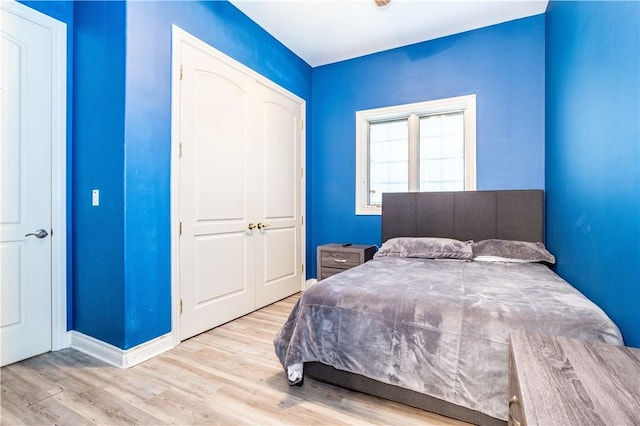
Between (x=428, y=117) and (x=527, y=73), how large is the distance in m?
0.97

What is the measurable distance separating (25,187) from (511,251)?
11.9 ft

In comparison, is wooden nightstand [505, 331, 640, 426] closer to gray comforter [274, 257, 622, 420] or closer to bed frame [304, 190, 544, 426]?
gray comforter [274, 257, 622, 420]

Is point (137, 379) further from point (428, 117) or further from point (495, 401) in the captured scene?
point (428, 117)

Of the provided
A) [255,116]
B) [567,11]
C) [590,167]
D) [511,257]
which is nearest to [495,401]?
[590,167]

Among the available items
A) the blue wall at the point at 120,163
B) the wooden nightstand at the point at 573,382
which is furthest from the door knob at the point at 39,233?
the wooden nightstand at the point at 573,382

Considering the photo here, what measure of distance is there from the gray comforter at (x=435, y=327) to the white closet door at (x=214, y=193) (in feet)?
3.48

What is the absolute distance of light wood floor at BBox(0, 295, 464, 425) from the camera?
1.53 m

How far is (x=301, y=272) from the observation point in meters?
3.98

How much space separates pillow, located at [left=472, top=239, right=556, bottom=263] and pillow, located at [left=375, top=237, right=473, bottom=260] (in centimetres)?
10

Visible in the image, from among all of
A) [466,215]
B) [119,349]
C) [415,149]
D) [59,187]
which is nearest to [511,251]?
[466,215]

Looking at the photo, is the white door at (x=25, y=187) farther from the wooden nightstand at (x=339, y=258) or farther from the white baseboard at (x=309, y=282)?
the white baseboard at (x=309, y=282)

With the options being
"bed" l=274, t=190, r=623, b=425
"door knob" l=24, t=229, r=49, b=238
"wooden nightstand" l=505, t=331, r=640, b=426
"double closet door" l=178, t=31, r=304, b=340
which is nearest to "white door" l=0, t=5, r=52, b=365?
"door knob" l=24, t=229, r=49, b=238

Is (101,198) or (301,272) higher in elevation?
(101,198)

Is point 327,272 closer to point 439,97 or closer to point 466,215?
point 466,215
